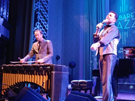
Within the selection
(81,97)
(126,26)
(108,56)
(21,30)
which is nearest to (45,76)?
(108,56)

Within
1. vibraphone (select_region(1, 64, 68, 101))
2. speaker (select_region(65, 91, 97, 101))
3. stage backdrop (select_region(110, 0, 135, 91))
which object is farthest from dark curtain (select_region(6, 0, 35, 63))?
speaker (select_region(65, 91, 97, 101))

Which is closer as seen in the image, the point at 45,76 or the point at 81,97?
the point at 81,97

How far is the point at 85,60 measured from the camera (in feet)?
24.8

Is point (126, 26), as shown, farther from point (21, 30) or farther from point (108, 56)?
point (108, 56)

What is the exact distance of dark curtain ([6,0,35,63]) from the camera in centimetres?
589

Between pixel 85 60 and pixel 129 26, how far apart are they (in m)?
2.34

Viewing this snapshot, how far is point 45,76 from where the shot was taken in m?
2.77

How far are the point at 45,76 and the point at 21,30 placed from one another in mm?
3682

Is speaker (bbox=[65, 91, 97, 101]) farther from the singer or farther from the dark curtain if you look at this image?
the dark curtain

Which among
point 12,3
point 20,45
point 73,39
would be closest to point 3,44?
point 20,45

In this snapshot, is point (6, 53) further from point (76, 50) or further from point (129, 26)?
point (129, 26)

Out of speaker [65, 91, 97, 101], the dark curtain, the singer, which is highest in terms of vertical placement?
the dark curtain

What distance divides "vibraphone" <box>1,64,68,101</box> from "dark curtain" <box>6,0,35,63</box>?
267cm

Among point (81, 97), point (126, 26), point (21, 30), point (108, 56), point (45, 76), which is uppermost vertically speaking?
point (126, 26)
